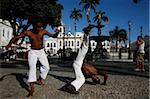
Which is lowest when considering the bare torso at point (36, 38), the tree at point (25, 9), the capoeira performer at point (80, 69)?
the capoeira performer at point (80, 69)

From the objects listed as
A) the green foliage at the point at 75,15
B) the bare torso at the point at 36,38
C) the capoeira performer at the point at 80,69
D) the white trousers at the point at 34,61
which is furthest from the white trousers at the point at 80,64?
the green foliage at the point at 75,15

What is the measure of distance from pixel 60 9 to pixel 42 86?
2663cm

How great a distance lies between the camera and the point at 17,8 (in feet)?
95.4

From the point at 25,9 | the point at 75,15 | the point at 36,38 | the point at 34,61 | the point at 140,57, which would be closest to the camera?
the point at 34,61

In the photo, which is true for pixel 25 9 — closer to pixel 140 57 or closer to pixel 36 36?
pixel 140 57

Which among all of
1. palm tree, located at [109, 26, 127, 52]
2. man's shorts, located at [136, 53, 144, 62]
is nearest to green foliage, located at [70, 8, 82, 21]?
palm tree, located at [109, 26, 127, 52]

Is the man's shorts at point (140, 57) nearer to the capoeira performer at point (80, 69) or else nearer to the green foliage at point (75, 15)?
the capoeira performer at point (80, 69)

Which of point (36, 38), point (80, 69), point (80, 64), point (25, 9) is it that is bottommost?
point (80, 69)

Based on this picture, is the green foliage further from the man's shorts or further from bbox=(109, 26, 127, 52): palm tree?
the man's shorts

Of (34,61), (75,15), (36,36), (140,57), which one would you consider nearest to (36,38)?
(36,36)

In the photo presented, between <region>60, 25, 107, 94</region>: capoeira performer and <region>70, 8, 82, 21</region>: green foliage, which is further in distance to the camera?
<region>70, 8, 82, 21</region>: green foliage

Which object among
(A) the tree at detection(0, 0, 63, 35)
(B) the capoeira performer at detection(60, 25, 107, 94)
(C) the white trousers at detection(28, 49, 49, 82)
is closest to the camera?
(C) the white trousers at detection(28, 49, 49, 82)

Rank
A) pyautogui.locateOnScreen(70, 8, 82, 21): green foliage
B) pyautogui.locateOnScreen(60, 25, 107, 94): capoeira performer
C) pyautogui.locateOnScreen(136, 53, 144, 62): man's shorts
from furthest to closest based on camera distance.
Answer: pyautogui.locateOnScreen(70, 8, 82, 21): green foliage → pyautogui.locateOnScreen(136, 53, 144, 62): man's shorts → pyautogui.locateOnScreen(60, 25, 107, 94): capoeira performer

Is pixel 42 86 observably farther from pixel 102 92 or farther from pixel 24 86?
pixel 102 92
